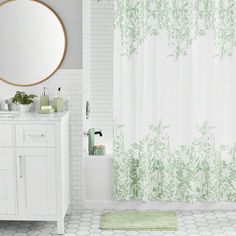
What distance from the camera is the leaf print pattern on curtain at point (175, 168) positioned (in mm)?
4898

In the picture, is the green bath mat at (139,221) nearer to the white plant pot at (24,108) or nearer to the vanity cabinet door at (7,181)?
the vanity cabinet door at (7,181)

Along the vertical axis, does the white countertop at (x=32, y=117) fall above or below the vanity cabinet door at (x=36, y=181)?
above

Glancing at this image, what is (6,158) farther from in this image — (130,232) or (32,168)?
(130,232)

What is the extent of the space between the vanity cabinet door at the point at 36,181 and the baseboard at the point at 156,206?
704 millimetres

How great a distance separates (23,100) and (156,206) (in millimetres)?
1557

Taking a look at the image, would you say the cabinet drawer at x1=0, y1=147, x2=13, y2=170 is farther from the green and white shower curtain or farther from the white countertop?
the green and white shower curtain

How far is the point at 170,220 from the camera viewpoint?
470 cm

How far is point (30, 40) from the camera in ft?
15.6

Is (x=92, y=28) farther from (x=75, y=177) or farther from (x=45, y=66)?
(x=75, y=177)

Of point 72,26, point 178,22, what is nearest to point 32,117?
point 72,26

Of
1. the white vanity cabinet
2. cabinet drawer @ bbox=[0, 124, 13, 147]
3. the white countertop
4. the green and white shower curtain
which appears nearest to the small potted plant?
the white countertop

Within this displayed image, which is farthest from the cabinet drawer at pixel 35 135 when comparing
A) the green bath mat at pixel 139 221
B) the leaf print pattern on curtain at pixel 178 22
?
the leaf print pattern on curtain at pixel 178 22

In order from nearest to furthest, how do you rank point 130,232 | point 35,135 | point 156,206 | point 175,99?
point 35,135 → point 130,232 → point 175,99 → point 156,206

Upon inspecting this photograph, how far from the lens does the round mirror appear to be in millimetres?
4738
